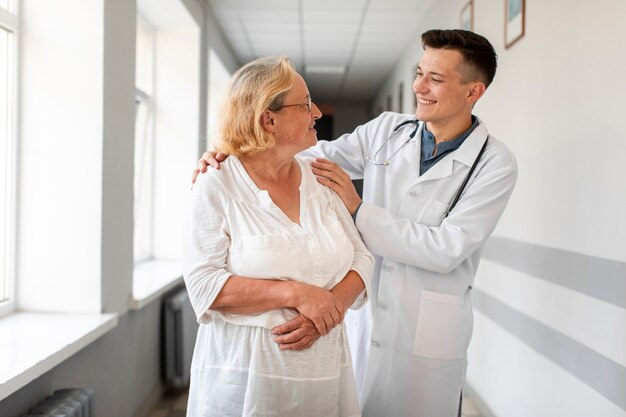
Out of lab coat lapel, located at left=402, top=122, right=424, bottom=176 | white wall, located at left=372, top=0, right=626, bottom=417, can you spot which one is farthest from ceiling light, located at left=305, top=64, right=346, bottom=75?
lab coat lapel, located at left=402, top=122, right=424, bottom=176

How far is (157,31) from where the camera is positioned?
5367mm

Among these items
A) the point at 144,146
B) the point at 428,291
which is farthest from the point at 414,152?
the point at 144,146

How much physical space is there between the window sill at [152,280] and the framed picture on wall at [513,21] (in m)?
2.41

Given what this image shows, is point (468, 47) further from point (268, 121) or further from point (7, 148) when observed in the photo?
point (7, 148)

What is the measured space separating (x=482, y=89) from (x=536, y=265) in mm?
1202

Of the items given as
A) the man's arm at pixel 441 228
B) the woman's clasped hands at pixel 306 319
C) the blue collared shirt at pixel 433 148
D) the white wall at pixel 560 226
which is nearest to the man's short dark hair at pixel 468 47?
the blue collared shirt at pixel 433 148

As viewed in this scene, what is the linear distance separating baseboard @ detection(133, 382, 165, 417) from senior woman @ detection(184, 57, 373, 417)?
7.44ft

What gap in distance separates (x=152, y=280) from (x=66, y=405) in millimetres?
1978

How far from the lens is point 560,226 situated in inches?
103

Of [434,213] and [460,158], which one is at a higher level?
[460,158]

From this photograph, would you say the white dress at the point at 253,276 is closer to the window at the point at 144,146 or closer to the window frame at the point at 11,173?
the window frame at the point at 11,173

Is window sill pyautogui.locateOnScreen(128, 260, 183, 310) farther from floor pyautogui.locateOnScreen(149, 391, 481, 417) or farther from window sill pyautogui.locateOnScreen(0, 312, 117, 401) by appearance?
floor pyautogui.locateOnScreen(149, 391, 481, 417)

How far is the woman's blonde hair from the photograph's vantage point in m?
1.60

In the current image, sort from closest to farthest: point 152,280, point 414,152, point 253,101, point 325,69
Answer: point 253,101 < point 414,152 < point 152,280 < point 325,69
